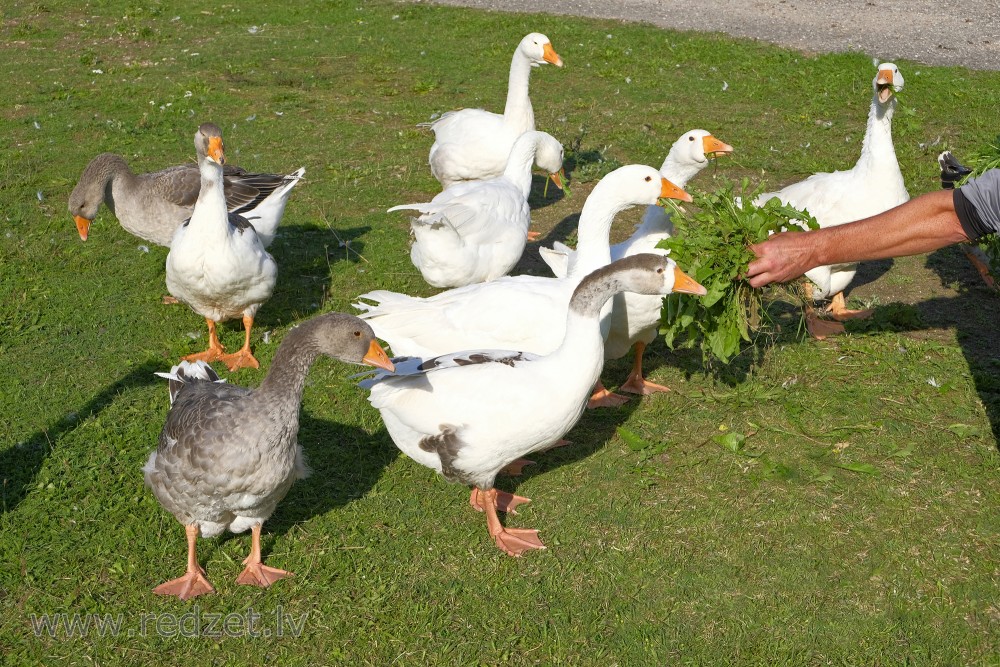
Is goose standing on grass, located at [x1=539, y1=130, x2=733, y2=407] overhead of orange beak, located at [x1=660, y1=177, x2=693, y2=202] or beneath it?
beneath

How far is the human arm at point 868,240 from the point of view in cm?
462

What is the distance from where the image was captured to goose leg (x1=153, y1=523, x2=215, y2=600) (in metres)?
4.85

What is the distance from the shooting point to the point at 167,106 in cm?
1288

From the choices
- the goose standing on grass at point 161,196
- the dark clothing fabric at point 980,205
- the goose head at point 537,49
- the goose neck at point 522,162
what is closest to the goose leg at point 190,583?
the goose standing on grass at point 161,196

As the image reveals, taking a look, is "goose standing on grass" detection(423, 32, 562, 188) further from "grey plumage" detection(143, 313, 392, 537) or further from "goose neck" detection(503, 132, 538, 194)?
"grey plumage" detection(143, 313, 392, 537)

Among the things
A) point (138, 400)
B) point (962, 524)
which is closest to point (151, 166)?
point (138, 400)

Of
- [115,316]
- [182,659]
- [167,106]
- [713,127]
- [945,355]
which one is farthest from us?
[167,106]

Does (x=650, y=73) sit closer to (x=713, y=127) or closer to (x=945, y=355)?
(x=713, y=127)

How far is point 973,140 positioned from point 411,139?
6.97 metres

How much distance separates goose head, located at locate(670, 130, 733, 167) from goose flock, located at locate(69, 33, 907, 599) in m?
0.02

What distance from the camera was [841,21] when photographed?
15.9 m

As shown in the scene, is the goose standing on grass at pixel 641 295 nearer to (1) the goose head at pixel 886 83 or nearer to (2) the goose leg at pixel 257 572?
(1) the goose head at pixel 886 83

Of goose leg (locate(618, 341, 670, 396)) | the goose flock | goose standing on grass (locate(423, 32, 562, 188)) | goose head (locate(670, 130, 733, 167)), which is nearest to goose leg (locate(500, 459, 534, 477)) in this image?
the goose flock

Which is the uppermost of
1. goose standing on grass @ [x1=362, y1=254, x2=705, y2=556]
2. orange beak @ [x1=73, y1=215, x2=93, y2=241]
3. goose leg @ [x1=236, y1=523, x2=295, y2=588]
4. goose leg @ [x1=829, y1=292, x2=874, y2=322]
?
goose standing on grass @ [x1=362, y1=254, x2=705, y2=556]
